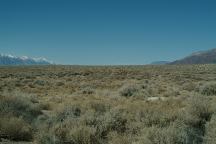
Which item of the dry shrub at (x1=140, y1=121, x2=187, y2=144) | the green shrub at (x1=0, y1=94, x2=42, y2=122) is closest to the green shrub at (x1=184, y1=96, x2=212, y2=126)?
the dry shrub at (x1=140, y1=121, x2=187, y2=144)

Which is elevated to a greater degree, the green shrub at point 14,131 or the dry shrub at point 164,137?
the dry shrub at point 164,137

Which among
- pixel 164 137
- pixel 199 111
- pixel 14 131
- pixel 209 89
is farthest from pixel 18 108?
pixel 209 89

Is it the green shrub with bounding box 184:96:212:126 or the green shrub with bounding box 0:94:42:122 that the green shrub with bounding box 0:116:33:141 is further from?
the green shrub with bounding box 184:96:212:126

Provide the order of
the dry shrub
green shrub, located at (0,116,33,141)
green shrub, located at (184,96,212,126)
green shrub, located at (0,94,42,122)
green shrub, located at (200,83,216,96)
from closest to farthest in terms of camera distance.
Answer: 1. the dry shrub
2. green shrub, located at (0,116,33,141)
3. green shrub, located at (184,96,212,126)
4. green shrub, located at (0,94,42,122)
5. green shrub, located at (200,83,216,96)

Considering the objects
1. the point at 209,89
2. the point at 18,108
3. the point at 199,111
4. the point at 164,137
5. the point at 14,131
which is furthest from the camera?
the point at 209,89

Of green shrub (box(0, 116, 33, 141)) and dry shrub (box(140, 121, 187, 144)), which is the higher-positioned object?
dry shrub (box(140, 121, 187, 144))

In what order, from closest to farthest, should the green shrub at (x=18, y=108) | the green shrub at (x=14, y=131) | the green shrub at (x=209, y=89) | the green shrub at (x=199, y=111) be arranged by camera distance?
the green shrub at (x=14, y=131) → the green shrub at (x=199, y=111) → the green shrub at (x=18, y=108) → the green shrub at (x=209, y=89)

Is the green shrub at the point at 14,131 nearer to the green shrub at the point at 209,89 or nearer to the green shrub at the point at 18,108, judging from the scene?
the green shrub at the point at 18,108

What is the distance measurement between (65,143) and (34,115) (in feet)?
17.4

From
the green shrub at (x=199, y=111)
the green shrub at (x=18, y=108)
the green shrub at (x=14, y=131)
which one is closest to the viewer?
the green shrub at (x=14, y=131)

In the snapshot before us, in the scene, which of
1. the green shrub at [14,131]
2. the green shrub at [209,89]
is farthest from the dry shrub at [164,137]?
the green shrub at [209,89]

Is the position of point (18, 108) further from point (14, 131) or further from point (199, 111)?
point (199, 111)

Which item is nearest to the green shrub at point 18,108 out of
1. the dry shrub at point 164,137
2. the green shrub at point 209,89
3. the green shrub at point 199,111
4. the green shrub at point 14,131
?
the green shrub at point 14,131

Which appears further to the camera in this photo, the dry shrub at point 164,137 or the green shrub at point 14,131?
the green shrub at point 14,131
